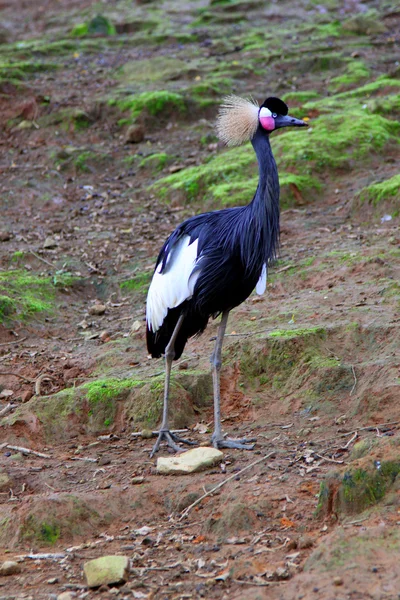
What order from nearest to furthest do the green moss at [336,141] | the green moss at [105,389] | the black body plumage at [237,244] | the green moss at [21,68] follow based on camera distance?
the black body plumage at [237,244] → the green moss at [105,389] → the green moss at [336,141] → the green moss at [21,68]

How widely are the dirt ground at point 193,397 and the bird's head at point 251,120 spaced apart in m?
1.54

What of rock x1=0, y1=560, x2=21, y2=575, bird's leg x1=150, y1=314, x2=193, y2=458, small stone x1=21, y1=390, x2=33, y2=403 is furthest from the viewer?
small stone x1=21, y1=390, x2=33, y2=403

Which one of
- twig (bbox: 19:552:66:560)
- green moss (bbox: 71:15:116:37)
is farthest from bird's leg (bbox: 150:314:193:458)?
green moss (bbox: 71:15:116:37)

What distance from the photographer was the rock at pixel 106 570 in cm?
385

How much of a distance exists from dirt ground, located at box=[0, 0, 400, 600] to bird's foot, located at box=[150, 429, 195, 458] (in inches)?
3.2

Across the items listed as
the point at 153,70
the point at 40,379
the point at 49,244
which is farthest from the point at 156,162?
the point at 40,379

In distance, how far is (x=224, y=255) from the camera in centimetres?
552

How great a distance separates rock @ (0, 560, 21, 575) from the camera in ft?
13.6

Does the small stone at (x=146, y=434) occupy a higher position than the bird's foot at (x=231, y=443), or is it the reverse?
the bird's foot at (x=231, y=443)

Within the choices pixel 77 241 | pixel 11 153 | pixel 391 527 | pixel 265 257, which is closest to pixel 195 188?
pixel 77 241

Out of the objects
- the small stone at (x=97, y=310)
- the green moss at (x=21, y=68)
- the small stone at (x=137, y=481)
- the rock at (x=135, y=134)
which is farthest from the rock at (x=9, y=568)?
the green moss at (x=21, y=68)

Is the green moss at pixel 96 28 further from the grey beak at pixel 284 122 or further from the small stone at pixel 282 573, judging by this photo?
the small stone at pixel 282 573

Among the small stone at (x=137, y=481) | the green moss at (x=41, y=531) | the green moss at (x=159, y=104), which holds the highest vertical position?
the green moss at (x=159, y=104)

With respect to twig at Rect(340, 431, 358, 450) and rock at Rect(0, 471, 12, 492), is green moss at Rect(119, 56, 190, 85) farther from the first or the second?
twig at Rect(340, 431, 358, 450)
